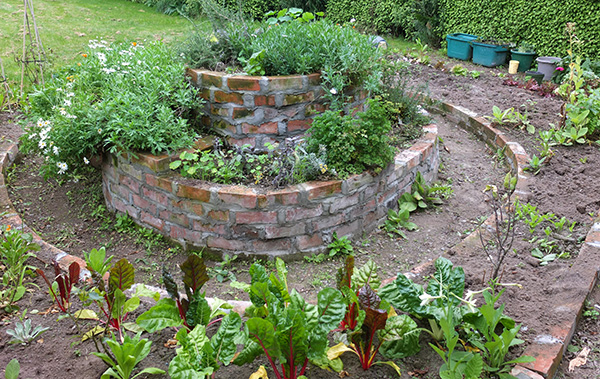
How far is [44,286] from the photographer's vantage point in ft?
9.52

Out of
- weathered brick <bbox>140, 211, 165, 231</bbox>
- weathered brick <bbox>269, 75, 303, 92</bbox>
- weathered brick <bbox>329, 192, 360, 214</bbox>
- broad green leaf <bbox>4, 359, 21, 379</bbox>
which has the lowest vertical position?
weathered brick <bbox>140, 211, 165, 231</bbox>

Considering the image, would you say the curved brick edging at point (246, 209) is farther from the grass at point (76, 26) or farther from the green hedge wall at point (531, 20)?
the green hedge wall at point (531, 20)

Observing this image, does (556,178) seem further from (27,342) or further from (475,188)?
(27,342)

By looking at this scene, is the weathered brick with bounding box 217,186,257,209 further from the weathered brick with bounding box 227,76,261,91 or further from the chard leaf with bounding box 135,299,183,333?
the chard leaf with bounding box 135,299,183,333

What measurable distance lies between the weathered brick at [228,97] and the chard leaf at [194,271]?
5.81 ft

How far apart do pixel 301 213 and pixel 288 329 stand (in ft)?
4.96

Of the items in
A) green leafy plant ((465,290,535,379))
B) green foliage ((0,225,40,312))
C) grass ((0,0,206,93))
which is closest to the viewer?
green leafy plant ((465,290,535,379))

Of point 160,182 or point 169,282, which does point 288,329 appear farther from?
point 160,182

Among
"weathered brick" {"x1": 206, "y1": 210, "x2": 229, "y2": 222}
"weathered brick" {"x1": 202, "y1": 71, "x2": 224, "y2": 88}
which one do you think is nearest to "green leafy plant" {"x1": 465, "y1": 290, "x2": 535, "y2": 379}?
"weathered brick" {"x1": 206, "y1": 210, "x2": 229, "y2": 222}

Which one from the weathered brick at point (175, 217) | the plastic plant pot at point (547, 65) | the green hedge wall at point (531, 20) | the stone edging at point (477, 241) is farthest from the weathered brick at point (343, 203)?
the green hedge wall at point (531, 20)

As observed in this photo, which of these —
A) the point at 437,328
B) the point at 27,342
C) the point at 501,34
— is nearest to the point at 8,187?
the point at 27,342

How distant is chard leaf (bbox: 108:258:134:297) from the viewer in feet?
7.84

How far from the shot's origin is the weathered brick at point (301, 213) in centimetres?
349

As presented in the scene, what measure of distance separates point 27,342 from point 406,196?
2.88 meters
